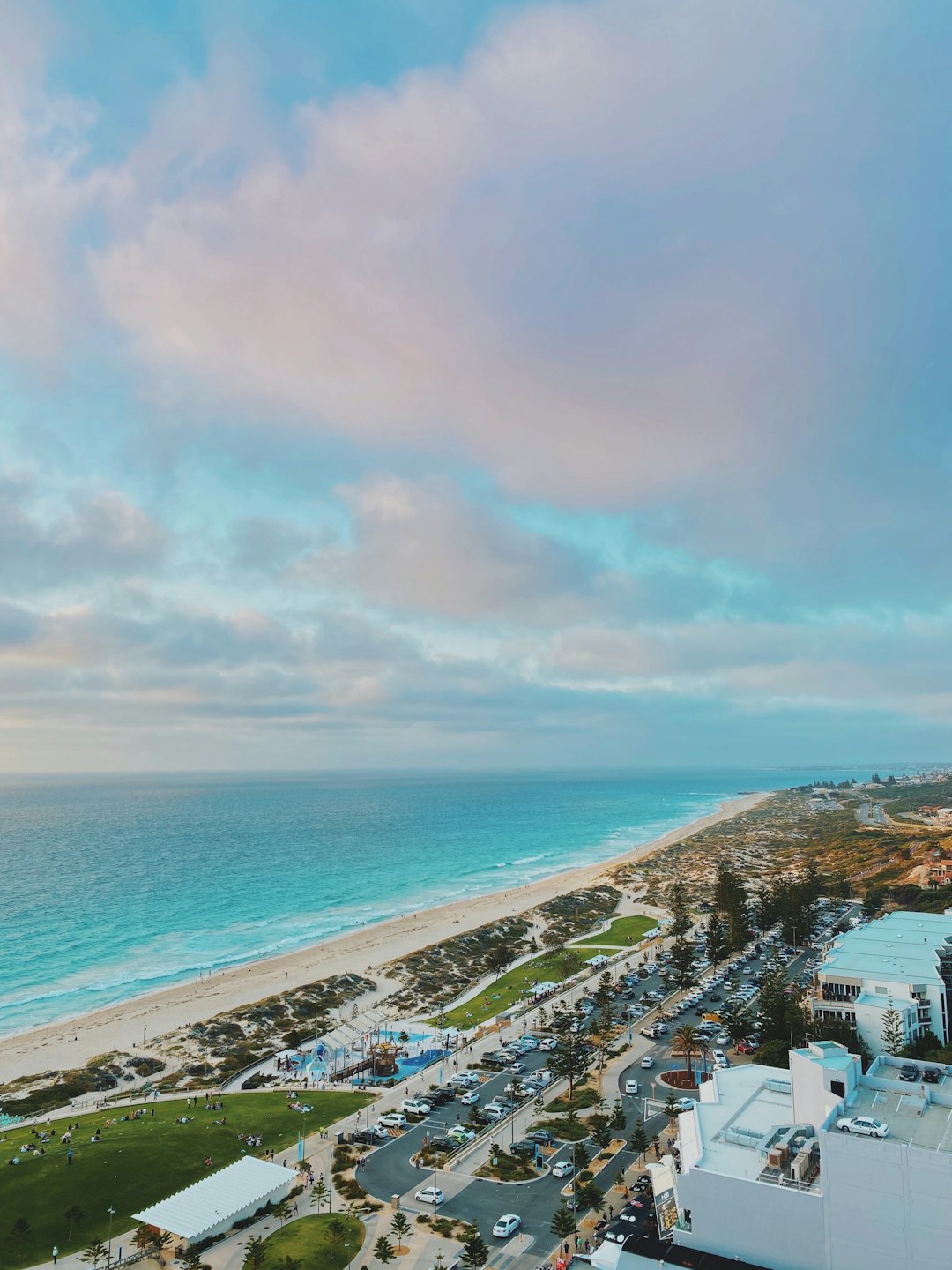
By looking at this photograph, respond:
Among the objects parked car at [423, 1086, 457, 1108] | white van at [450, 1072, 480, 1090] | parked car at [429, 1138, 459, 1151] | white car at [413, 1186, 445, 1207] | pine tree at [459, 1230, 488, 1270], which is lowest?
white van at [450, 1072, 480, 1090]

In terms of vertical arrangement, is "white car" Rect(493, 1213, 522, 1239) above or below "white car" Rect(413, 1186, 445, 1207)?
above

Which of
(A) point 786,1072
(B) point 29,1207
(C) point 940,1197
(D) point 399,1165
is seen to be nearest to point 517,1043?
(D) point 399,1165

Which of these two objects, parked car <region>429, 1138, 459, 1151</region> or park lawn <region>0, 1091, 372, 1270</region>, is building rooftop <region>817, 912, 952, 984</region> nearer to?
parked car <region>429, 1138, 459, 1151</region>

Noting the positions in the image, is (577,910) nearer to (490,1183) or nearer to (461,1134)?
(461,1134)

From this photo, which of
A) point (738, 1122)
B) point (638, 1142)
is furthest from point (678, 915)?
point (738, 1122)

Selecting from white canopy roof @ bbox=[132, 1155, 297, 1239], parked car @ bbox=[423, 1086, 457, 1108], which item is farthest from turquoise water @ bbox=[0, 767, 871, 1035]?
white canopy roof @ bbox=[132, 1155, 297, 1239]
